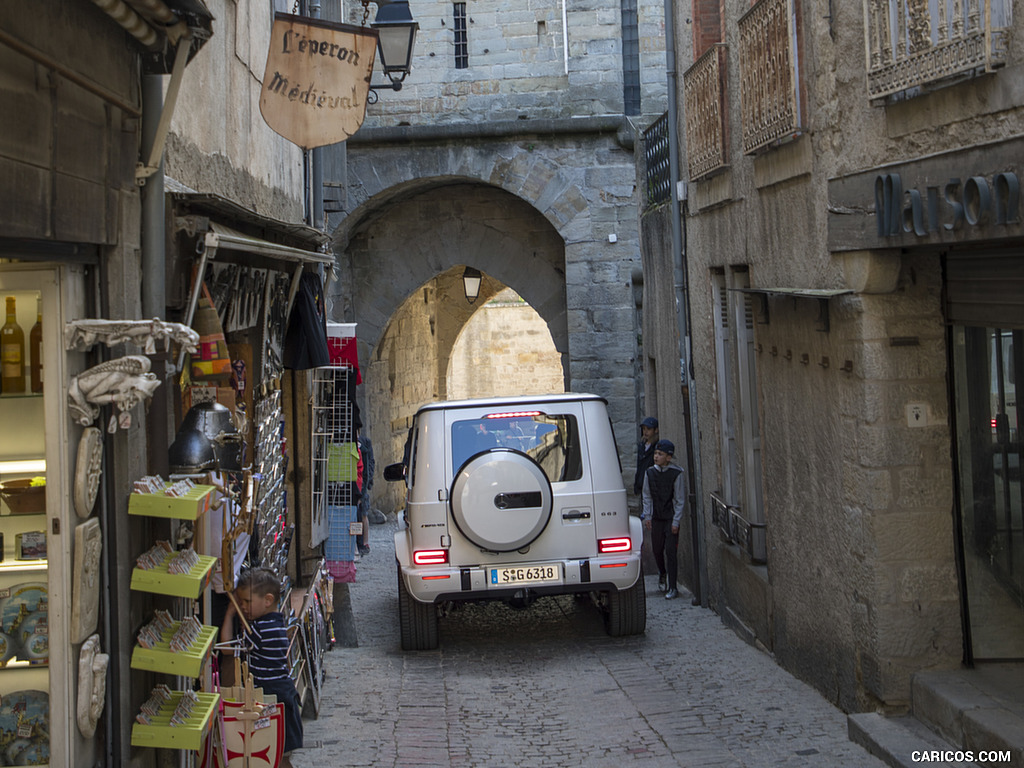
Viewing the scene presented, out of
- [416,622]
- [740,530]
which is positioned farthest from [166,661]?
[740,530]

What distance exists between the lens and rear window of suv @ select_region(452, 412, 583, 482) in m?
8.44

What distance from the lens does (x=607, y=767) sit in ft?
18.9

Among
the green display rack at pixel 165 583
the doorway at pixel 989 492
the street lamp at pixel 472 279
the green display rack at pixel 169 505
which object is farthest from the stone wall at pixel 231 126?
the street lamp at pixel 472 279

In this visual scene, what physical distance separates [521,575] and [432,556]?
25.4 inches

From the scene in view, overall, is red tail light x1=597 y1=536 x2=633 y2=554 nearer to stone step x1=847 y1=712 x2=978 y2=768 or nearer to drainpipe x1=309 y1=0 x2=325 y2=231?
stone step x1=847 y1=712 x2=978 y2=768

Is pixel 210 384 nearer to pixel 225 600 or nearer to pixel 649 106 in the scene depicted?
pixel 225 600

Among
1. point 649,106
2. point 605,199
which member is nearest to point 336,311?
point 605,199

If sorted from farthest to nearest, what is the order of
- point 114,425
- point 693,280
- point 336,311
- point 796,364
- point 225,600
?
point 336,311, point 693,280, point 796,364, point 225,600, point 114,425

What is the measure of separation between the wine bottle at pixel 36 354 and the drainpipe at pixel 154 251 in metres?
0.56

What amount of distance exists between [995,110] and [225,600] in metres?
4.13

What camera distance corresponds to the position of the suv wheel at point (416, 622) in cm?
856

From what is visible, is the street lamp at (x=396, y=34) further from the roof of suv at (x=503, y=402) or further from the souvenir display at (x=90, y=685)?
the souvenir display at (x=90, y=685)

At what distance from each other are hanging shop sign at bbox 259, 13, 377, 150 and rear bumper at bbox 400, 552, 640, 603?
Answer: 3.16m

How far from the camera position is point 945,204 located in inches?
193
